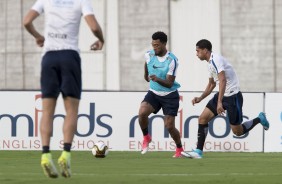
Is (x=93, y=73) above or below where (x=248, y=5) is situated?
below

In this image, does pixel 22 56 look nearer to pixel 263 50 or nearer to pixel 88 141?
pixel 263 50

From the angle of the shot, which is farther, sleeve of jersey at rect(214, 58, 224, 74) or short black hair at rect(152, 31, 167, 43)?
short black hair at rect(152, 31, 167, 43)

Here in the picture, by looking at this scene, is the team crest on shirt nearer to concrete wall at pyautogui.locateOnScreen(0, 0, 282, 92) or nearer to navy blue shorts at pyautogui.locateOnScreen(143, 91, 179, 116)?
navy blue shorts at pyautogui.locateOnScreen(143, 91, 179, 116)

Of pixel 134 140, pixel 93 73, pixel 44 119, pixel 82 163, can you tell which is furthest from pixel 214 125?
pixel 93 73

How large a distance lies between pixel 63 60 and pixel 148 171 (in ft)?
7.39

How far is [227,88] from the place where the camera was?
16.8m

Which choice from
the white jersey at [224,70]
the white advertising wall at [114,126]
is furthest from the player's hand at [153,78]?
the white advertising wall at [114,126]

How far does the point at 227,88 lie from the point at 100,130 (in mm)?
4326

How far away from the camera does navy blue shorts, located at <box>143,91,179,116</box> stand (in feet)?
56.3

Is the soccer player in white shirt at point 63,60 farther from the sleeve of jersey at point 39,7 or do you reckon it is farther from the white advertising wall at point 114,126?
the white advertising wall at point 114,126

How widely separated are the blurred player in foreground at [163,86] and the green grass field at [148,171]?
0.84 metres

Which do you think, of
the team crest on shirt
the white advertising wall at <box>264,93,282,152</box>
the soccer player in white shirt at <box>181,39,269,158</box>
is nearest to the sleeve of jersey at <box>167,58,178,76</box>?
the soccer player in white shirt at <box>181,39,269,158</box>

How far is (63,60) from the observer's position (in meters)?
10.8

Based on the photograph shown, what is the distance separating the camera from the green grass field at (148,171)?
35.3 feet
